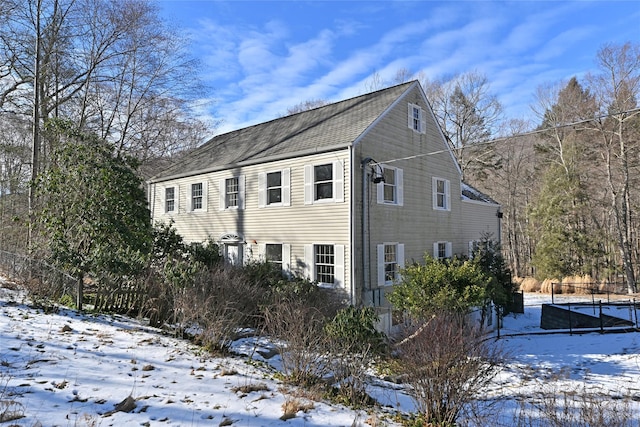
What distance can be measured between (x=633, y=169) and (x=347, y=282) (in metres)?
24.8

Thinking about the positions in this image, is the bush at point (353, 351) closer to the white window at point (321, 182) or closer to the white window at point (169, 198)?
the white window at point (321, 182)

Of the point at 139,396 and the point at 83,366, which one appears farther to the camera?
the point at 83,366

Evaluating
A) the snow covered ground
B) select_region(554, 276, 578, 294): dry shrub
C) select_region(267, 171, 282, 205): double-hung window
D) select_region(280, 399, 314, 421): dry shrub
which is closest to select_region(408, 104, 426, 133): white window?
select_region(267, 171, 282, 205): double-hung window

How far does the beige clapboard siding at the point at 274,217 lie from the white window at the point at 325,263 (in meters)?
0.23

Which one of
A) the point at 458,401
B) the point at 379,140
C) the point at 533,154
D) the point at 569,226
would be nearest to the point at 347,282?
the point at 379,140

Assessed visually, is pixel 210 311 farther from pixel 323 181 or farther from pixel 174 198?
pixel 174 198

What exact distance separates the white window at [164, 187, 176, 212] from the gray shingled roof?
0.70m

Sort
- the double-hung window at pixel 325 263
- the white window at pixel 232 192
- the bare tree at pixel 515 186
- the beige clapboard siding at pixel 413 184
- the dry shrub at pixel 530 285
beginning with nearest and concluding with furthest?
1. the double-hung window at pixel 325 263
2. the beige clapboard siding at pixel 413 184
3. the white window at pixel 232 192
4. the dry shrub at pixel 530 285
5. the bare tree at pixel 515 186

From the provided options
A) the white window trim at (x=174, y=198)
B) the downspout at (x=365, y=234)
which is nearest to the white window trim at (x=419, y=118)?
the downspout at (x=365, y=234)

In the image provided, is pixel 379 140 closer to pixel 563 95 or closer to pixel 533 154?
pixel 563 95

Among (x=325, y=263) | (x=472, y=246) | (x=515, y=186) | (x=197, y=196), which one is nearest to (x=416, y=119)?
(x=472, y=246)

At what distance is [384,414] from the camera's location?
5066 mm

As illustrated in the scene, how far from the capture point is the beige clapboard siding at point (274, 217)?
12.3 metres

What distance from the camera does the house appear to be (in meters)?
12.2
